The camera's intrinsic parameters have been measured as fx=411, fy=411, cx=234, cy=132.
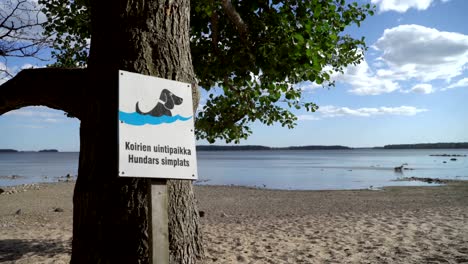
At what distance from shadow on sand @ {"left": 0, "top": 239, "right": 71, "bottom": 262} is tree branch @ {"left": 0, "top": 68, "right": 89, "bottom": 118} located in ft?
16.8

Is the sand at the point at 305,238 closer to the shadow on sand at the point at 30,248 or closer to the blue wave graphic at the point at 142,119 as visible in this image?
the shadow on sand at the point at 30,248

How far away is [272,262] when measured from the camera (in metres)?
7.21

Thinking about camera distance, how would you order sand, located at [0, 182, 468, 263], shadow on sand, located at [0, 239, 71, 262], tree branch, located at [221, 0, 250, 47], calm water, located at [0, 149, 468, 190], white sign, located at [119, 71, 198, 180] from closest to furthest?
1. white sign, located at [119, 71, 198, 180]
2. tree branch, located at [221, 0, 250, 47]
3. sand, located at [0, 182, 468, 263]
4. shadow on sand, located at [0, 239, 71, 262]
5. calm water, located at [0, 149, 468, 190]

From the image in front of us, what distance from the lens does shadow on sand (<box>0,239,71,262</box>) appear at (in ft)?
26.3

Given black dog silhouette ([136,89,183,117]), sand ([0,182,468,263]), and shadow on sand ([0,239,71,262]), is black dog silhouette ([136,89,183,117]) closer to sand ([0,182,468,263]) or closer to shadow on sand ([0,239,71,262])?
sand ([0,182,468,263])

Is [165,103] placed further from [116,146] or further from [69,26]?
[69,26]

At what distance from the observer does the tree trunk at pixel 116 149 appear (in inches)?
114

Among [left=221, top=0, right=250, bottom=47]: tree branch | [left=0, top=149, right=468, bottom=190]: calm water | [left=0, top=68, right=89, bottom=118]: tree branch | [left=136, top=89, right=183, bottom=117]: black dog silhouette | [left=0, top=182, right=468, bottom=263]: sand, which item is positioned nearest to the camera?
[left=136, top=89, right=183, bottom=117]: black dog silhouette

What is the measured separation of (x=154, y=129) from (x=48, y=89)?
5.11ft

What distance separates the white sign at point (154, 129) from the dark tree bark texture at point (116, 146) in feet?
1.00

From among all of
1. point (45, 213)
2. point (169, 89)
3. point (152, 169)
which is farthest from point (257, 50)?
point (45, 213)

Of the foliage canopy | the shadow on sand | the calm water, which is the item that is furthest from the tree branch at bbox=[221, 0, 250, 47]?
the calm water

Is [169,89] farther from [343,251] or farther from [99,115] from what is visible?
[343,251]

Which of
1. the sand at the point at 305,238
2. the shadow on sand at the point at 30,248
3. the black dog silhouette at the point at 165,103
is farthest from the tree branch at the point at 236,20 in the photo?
the shadow on sand at the point at 30,248
